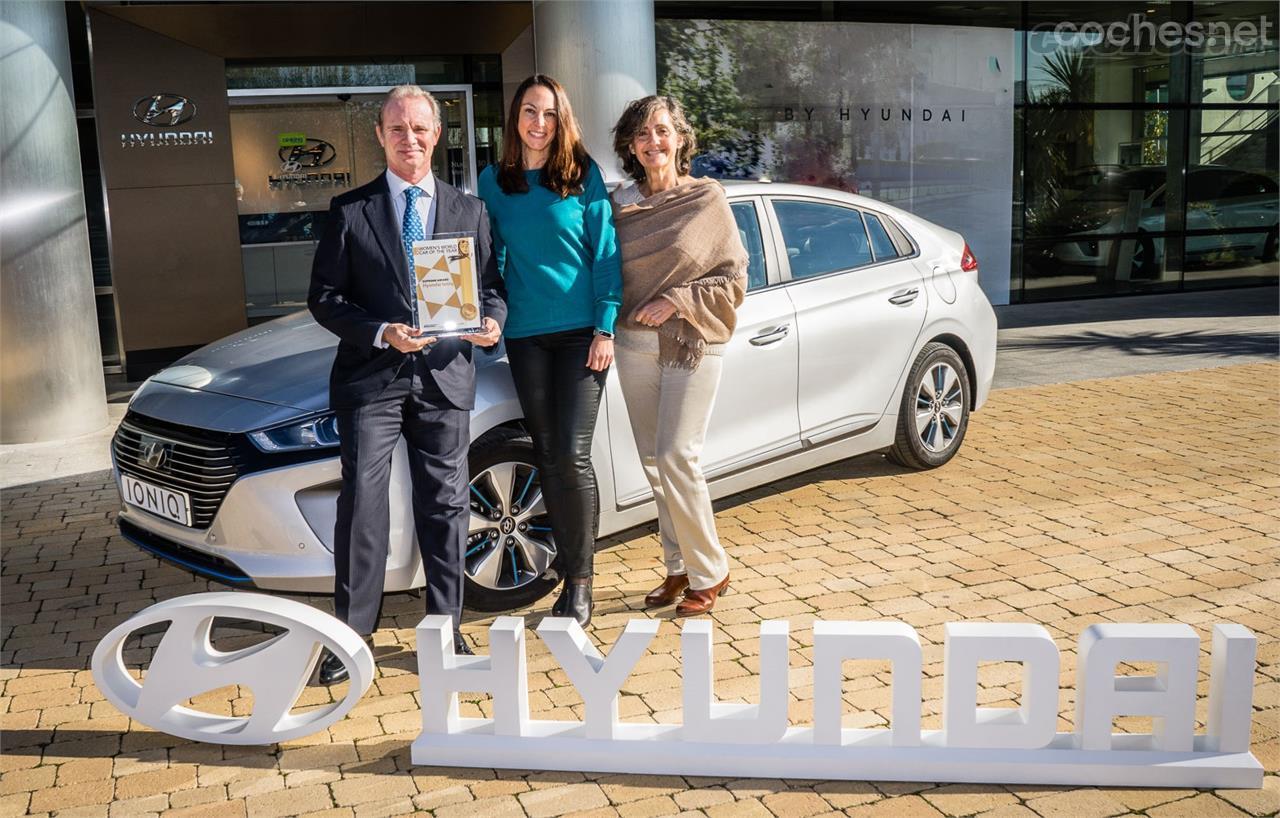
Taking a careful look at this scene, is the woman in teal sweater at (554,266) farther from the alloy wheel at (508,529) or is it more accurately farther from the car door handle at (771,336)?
the car door handle at (771,336)

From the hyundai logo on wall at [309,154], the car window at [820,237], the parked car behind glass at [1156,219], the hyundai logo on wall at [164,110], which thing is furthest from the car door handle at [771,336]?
the parked car behind glass at [1156,219]

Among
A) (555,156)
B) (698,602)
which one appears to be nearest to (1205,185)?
(698,602)

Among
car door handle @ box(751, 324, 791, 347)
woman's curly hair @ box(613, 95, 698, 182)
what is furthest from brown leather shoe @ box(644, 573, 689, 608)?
woman's curly hair @ box(613, 95, 698, 182)

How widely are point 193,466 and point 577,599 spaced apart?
1.50 metres

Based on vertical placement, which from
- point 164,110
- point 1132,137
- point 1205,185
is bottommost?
point 1205,185

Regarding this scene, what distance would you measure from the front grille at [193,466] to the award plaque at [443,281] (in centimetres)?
99

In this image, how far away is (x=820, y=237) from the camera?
6.28m

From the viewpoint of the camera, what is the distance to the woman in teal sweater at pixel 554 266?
4.55 m

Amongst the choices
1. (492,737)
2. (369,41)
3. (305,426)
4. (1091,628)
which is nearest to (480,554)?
(305,426)

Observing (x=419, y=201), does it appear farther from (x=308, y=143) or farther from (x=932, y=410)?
(x=308, y=143)

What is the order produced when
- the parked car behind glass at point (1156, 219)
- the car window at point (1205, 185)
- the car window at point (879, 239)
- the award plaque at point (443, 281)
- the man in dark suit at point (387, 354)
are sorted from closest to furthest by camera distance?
the award plaque at point (443, 281) < the man in dark suit at point (387, 354) < the car window at point (879, 239) < the parked car behind glass at point (1156, 219) < the car window at point (1205, 185)

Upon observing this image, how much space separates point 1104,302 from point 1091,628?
1233 cm

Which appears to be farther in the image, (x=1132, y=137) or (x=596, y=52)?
(x=1132, y=137)

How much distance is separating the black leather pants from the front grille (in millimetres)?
1074
